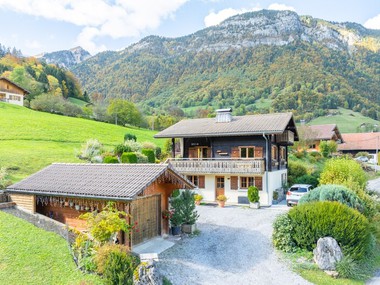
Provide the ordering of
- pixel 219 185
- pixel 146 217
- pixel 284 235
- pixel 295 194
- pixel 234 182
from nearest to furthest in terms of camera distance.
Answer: pixel 146 217 < pixel 284 235 < pixel 295 194 < pixel 234 182 < pixel 219 185

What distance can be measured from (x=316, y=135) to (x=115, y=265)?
4619 cm

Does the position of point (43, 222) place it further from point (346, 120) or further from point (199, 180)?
point (346, 120)

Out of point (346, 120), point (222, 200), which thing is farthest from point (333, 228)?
point (346, 120)

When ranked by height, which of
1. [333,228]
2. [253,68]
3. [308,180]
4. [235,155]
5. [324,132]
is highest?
[253,68]

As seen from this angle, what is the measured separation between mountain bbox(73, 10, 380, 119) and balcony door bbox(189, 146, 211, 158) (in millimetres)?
61615

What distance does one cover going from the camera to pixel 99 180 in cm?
1457

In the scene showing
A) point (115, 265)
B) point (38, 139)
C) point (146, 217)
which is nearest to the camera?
point (115, 265)

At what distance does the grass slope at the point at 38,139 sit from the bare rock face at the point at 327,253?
62.6ft

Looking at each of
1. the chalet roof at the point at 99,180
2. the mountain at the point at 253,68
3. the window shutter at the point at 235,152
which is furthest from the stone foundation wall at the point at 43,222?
the mountain at the point at 253,68

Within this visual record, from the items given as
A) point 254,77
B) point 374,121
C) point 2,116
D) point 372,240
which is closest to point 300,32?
point 254,77

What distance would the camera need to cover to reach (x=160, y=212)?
1614cm

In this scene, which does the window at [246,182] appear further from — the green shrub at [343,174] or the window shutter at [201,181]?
the green shrub at [343,174]

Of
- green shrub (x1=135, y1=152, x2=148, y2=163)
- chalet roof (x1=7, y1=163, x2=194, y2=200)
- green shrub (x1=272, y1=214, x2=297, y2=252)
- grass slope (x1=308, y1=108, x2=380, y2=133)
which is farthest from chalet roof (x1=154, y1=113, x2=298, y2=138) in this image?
grass slope (x1=308, y1=108, x2=380, y2=133)

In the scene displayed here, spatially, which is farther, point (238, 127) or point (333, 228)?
point (238, 127)
